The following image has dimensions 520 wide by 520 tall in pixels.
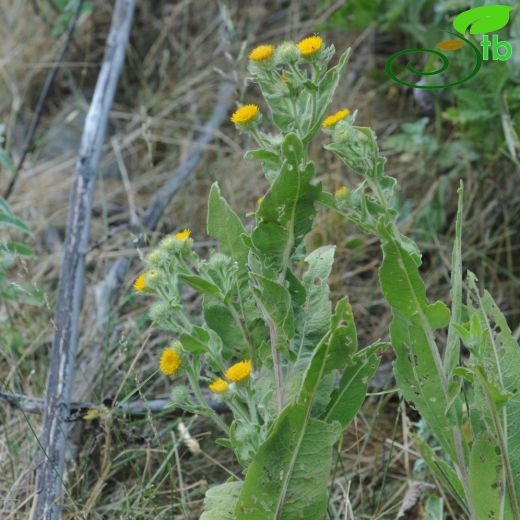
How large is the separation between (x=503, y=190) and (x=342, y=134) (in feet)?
5.19

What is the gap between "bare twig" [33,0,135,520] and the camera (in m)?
1.78

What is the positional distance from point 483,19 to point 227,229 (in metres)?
1.21

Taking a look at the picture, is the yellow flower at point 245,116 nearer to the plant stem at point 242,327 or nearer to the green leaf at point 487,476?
the plant stem at point 242,327

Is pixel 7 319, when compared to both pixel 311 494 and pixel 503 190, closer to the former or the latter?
pixel 311 494

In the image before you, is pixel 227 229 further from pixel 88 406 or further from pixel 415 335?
pixel 88 406

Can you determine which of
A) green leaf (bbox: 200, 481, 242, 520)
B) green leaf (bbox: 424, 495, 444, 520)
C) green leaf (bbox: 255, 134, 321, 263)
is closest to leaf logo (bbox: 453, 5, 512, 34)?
green leaf (bbox: 255, 134, 321, 263)

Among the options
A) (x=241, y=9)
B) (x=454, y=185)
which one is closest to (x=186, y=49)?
(x=241, y=9)

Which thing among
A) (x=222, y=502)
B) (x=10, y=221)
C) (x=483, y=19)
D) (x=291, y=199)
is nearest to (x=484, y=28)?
(x=483, y=19)

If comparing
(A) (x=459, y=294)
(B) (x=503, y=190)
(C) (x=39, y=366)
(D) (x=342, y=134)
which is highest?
(D) (x=342, y=134)

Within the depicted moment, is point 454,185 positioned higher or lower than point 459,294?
lower

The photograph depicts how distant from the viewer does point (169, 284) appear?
59.5 inches

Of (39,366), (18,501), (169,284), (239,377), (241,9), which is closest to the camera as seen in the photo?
(239,377)

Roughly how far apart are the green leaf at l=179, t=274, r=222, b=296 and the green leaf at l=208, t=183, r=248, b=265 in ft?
0.43

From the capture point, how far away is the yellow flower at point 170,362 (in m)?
1.50
